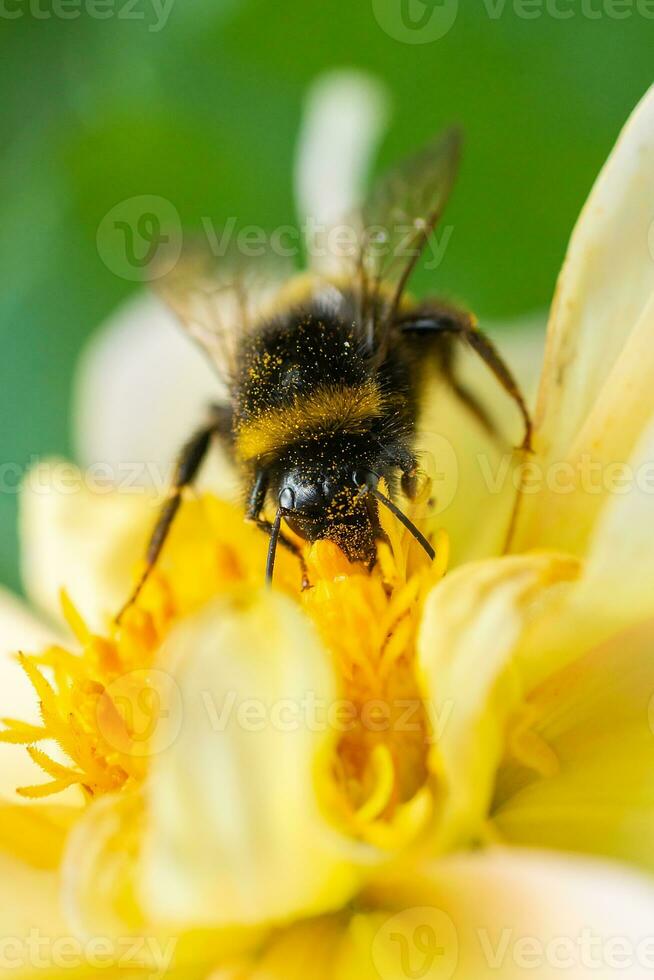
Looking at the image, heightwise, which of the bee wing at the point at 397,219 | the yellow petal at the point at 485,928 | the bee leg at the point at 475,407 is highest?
the bee wing at the point at 397,219

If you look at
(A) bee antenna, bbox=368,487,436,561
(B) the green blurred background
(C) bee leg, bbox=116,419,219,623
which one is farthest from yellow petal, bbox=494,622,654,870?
(B) the green blurred background

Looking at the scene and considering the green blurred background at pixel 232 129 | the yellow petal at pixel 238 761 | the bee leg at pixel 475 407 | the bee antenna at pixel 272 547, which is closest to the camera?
the yellow petal at pixel 238 761

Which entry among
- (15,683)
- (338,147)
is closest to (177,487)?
(15,683)

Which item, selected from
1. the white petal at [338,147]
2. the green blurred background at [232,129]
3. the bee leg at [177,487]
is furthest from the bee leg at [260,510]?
the green blurred background at [232,129]

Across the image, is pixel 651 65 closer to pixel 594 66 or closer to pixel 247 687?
pixel 594 66

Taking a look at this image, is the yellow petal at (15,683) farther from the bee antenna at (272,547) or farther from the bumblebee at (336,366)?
the bee antenna at (272,547)

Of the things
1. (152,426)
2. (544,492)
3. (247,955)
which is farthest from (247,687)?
(152,426)
